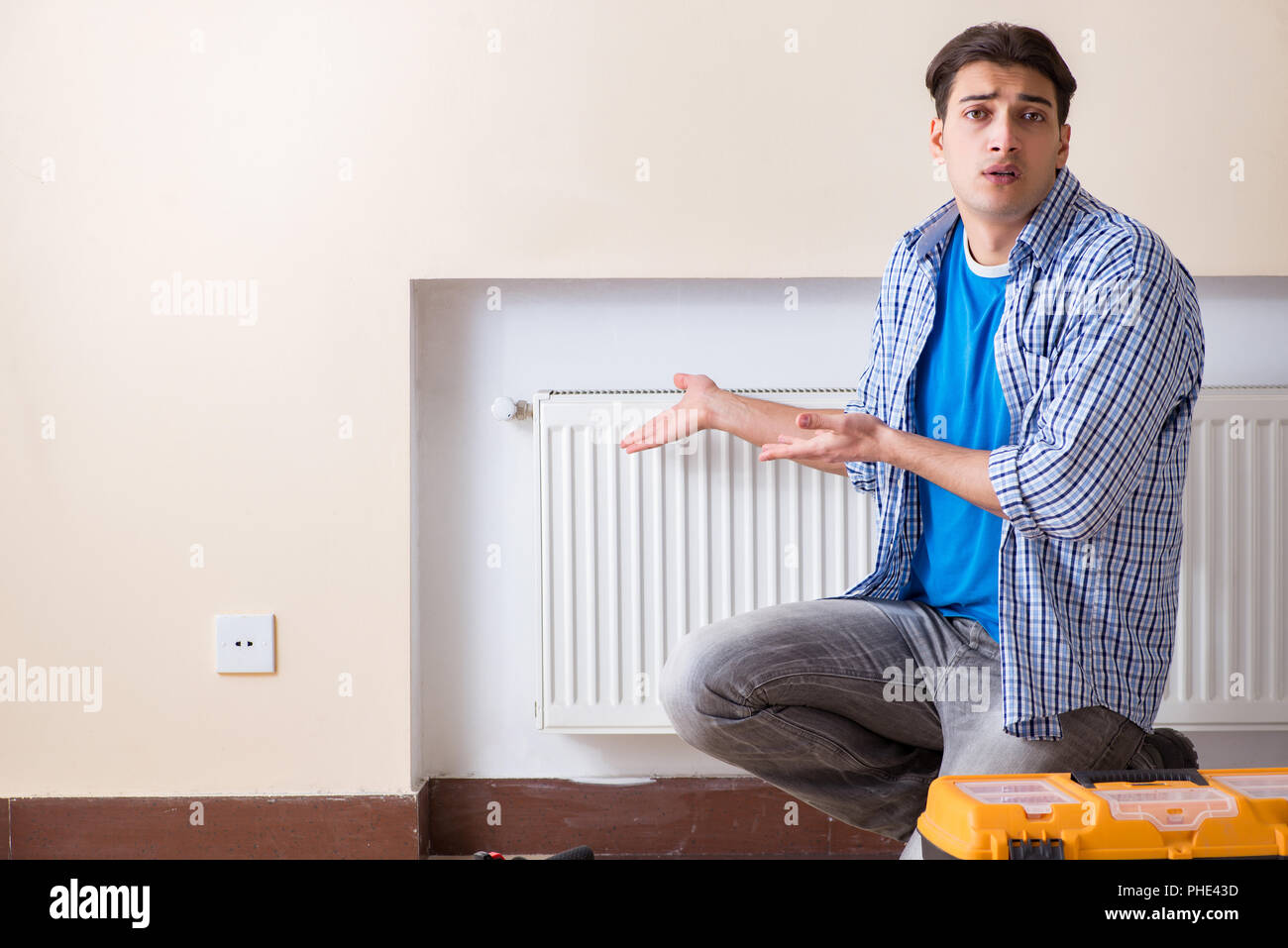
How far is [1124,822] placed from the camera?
85 cm

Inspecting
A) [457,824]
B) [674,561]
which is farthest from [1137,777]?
[457,824]

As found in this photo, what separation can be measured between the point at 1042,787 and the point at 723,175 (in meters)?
1.08

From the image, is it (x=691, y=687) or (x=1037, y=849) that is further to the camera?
(x=691, y=687)

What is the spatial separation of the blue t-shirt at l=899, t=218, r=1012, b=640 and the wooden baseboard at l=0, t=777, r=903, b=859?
613 millimetres

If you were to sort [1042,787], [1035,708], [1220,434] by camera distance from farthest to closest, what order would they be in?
1. [1220,434]
2. [1035,708]
3. [1042,787]

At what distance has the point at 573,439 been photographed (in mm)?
1729

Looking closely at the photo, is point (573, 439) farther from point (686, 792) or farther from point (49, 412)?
point (49, 412)

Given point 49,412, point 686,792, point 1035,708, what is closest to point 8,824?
point 49,412

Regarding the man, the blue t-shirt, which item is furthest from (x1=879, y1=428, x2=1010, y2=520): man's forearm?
the blue t-shirt

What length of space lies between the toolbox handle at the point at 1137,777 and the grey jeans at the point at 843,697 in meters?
0.24

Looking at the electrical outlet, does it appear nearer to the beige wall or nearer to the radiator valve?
the beige wall

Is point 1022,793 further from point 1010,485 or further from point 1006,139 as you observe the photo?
point 1006,139

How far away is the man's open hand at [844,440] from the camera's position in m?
1.14

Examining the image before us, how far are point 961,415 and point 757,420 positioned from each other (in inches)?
11.0
